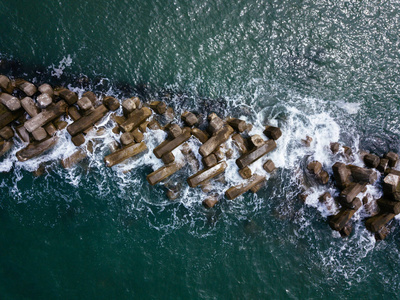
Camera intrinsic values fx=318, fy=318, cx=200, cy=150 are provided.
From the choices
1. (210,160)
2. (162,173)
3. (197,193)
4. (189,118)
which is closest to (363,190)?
(210,160)

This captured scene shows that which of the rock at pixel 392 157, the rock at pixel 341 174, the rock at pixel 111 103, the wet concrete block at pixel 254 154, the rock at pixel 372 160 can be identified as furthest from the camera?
the rock at pixel 392 157

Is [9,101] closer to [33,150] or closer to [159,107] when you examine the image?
[33,150]

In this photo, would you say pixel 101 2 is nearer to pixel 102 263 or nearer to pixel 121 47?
pixel 121 47

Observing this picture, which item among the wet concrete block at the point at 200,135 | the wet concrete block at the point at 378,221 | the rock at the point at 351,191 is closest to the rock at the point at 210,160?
the wet concrete block at the point at 200,135

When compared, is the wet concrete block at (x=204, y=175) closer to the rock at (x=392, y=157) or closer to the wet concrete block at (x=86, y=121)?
the wet concrete block at (x=86, y=121)

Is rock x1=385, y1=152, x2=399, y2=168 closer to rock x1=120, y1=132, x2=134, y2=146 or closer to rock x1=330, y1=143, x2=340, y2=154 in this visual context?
rock x1=330, y1=143, x2=340, y2=154

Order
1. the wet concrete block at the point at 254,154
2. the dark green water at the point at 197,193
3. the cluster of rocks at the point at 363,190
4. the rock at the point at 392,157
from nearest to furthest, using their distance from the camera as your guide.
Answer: the dark green water at the point at 197,193 → the wet concrete block at the point at 254,154 → the cluster of rocks at the point at 363,190 → the rock at the point at 392,157

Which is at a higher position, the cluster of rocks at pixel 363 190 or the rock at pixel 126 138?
the rock at pixel 126 138
